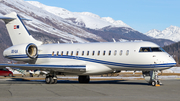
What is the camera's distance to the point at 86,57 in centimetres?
2841

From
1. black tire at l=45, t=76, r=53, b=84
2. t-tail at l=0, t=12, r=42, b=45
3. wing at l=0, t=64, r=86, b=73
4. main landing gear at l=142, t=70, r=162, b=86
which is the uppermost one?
t-tail at l=0, t=12, r=42, b=45

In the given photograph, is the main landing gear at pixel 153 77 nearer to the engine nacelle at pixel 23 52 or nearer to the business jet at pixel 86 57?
the business jet at pixel 86 57

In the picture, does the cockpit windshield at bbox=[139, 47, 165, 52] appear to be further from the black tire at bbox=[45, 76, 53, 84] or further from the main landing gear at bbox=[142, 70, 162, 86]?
the black tire at bbox=[45, 76, 53, 84]

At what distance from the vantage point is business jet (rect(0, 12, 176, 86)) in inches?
997

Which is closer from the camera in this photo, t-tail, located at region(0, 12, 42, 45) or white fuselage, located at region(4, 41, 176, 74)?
white fuselage, located at region(4, 41, 176, 74)

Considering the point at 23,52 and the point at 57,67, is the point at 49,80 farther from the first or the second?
the point at 23,52

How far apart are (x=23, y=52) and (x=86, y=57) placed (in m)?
7.45

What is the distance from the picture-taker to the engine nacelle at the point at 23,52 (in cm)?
3083

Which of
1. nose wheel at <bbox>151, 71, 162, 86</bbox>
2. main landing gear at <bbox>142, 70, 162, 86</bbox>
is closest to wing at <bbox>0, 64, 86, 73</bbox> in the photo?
main landing gear at <bbox>142, 70, 162, 86</bbox>
